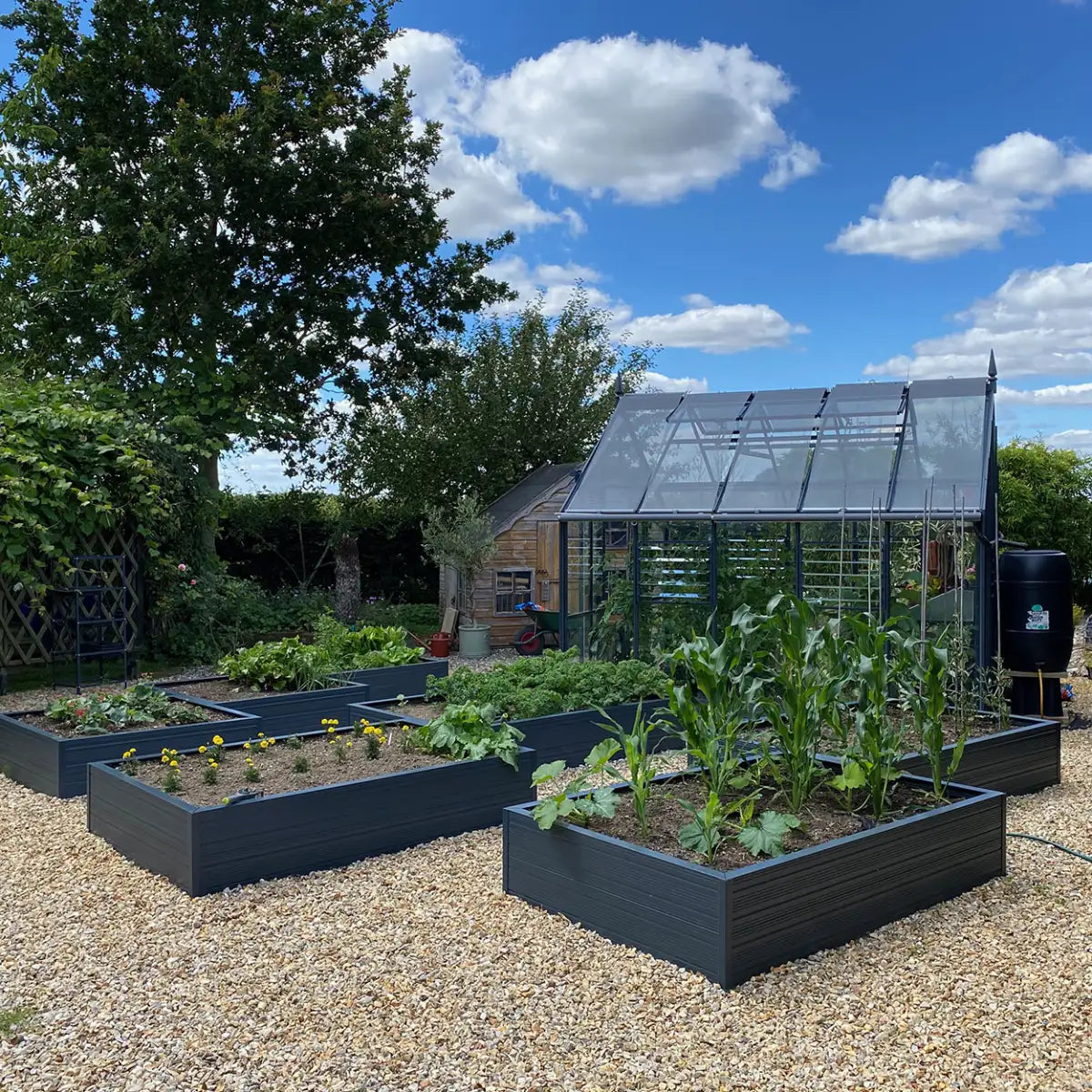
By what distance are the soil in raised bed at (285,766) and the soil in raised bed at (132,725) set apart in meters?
0.92

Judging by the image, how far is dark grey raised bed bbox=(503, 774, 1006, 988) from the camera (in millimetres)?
3406

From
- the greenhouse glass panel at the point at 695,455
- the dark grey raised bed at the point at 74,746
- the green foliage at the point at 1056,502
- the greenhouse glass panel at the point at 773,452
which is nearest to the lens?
the dark grey raised bed at the point at 74,746

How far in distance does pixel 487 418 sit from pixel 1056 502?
8.35 m

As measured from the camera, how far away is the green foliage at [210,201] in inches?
476

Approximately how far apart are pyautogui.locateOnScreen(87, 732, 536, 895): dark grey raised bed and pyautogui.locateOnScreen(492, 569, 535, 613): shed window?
803 cm

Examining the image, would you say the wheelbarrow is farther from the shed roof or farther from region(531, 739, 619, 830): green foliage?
region(531, 739, 619, 830): green foliage

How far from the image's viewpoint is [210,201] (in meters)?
12.5

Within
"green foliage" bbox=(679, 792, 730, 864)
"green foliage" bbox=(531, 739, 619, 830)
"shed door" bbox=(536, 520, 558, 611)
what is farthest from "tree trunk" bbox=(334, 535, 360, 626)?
"green foliage" bbox=(679, 792, 730, 864)

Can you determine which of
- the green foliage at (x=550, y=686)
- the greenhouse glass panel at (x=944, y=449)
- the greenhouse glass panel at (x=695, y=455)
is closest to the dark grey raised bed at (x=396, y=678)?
the green foliage at (x=550, y=686)

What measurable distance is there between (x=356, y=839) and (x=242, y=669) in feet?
10.9

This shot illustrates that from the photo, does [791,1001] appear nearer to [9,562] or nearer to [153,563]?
[9,562]

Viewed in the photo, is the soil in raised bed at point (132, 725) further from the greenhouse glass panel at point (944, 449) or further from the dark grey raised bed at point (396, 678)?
the greenhouse glass panel at point (944, 449)

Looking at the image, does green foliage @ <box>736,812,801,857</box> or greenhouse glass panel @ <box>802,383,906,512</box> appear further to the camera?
greenhouse glass panel @ <box>802,383,906,512</box>

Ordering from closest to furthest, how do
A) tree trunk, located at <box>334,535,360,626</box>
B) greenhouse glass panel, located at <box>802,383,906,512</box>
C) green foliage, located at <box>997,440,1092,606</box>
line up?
greenhouse glass panel, located at <box>802,383,906,512</box>
green foliage, located at <box>997,440,1092,606</box>
tree trunk, located at <box>334,535,360,626</box>
